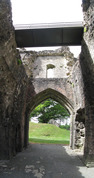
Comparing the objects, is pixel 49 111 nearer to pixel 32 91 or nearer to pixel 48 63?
pixel 48 63

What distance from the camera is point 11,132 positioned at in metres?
6.77

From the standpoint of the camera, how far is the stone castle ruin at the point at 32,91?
4646mm

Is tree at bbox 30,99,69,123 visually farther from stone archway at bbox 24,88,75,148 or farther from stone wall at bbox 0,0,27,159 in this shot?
stone wall at bbox 0,0,27,159

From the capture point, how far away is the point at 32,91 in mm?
9688

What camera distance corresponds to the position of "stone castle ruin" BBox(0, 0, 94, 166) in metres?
4.65

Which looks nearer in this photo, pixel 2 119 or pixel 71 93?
pixel 2 119

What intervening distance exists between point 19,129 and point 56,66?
9.85 metres

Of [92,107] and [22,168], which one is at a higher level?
[92,107]

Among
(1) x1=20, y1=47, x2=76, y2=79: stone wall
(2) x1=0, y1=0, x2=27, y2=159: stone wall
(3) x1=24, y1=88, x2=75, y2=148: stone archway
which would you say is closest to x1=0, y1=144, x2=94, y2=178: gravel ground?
(2) x1=0, y1=0, x2=27, y2=159: stone wall

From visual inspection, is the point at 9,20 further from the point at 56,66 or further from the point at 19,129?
the point at 56,66

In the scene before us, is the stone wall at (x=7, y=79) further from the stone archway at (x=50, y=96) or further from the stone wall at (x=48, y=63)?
the stone wall at (x=48, y=63)

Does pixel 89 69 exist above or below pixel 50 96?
above

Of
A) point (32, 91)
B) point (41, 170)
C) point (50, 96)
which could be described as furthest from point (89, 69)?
point (50, 96)

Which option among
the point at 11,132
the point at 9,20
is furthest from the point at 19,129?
the point at 9,20
